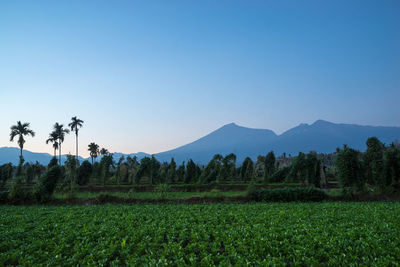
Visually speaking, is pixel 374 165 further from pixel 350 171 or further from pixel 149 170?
pixel 149 170

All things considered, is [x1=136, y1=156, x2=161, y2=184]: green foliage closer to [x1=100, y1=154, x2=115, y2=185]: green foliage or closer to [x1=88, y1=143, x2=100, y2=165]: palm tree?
[x1=100, y1=154, x2=115, y2=185]: green foliage

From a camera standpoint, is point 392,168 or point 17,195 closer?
point 17,195

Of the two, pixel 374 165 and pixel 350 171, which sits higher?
pixel 374 165

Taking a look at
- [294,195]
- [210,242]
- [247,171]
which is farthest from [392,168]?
[210,242]

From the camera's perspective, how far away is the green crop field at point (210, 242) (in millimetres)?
8172

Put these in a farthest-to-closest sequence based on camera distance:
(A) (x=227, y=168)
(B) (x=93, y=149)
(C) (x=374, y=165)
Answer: (B) (x=93, y=149)
(A) (x=227, y=168)
(C) (x=374, y=165)

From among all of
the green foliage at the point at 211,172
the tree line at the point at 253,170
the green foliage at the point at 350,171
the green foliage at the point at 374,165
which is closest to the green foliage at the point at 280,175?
the tree line at the point at 253,170

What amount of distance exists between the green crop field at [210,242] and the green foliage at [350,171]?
462 inches

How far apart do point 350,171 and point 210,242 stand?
76.3 ft

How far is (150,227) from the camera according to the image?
40.3 ft

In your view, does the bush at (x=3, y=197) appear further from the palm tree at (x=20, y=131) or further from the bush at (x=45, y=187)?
the palm tree at (x=20, y=131)

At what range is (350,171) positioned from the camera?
25.2m

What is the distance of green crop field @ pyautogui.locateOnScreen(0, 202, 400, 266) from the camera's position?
8.17 m

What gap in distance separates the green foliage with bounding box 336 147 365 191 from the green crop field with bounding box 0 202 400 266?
1174cm
